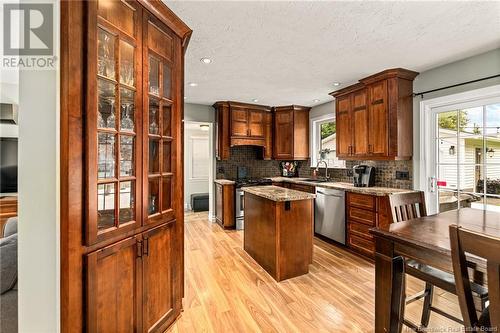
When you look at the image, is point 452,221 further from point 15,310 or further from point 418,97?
point 15,310

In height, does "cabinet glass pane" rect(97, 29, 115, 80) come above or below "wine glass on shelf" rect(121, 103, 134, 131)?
above

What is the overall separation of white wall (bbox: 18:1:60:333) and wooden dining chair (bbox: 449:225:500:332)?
5.91 feet

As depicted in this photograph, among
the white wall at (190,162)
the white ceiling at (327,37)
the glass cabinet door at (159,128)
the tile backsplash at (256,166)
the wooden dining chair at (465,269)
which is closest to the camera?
the wooden dining chair at (465,269)

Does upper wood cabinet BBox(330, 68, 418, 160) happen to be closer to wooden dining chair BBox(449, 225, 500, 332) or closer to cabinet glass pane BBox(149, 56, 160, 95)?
wooden dining chair BBox(449, 225, 500, 332)

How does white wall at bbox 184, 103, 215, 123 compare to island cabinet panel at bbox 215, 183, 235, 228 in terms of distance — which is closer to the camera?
island cabinet panel at bbox 215, 183, 235, 228

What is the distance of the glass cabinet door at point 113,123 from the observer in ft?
4.01

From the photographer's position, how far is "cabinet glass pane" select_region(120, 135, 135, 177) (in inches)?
58.1

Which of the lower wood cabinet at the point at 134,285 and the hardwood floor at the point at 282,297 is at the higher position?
the lower wood cabinet at the point at 134,285

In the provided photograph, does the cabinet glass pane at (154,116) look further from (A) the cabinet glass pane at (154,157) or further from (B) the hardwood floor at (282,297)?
(B) the hardwood floor at (282,297)

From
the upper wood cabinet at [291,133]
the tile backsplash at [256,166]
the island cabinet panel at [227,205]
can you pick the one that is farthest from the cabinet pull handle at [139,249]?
the upper wood cabinet at [291,133]

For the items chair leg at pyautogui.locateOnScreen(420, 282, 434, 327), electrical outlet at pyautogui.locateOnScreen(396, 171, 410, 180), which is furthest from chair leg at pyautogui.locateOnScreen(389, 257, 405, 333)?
electrical outlet at pyautogui.locateOnScreen(396, 171, 410, 180)

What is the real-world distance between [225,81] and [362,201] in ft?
8.43

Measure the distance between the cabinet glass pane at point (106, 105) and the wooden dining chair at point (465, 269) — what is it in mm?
1793

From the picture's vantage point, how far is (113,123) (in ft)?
4.63
